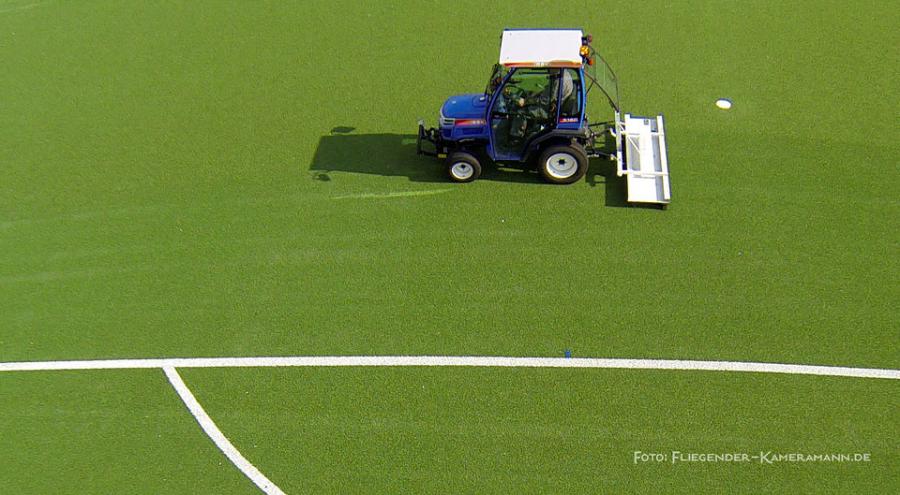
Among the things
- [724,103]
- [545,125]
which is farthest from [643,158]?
[724,103]

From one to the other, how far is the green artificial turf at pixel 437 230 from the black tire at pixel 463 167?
210 mm

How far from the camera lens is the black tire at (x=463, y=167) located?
923 cm

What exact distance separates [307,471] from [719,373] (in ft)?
16.7

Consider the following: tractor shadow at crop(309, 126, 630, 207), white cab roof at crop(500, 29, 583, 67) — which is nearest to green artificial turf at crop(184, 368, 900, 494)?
tractor shadow at crop(309, 126, 630, 207)

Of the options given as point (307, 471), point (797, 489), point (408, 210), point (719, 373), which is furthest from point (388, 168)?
point (797, 489)

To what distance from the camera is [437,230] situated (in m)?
9.11

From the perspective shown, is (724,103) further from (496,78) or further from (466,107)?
(466,107)

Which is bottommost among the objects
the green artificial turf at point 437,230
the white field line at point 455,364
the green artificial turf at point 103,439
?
the green artificial turf at point 103,439

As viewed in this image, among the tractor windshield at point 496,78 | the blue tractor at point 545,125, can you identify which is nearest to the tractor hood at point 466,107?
the blue tractor at point 545,125

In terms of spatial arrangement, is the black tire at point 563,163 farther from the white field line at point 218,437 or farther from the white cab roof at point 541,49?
the white field line at point 218,437

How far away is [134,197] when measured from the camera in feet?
32.5

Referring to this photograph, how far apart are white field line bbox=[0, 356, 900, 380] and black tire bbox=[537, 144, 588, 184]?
9.70 feet

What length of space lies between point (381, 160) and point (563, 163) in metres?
3.00

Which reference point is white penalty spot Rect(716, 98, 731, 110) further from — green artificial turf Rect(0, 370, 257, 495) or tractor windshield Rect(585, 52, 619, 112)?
green artificial turf Rect(0, 370, 257, 495)
